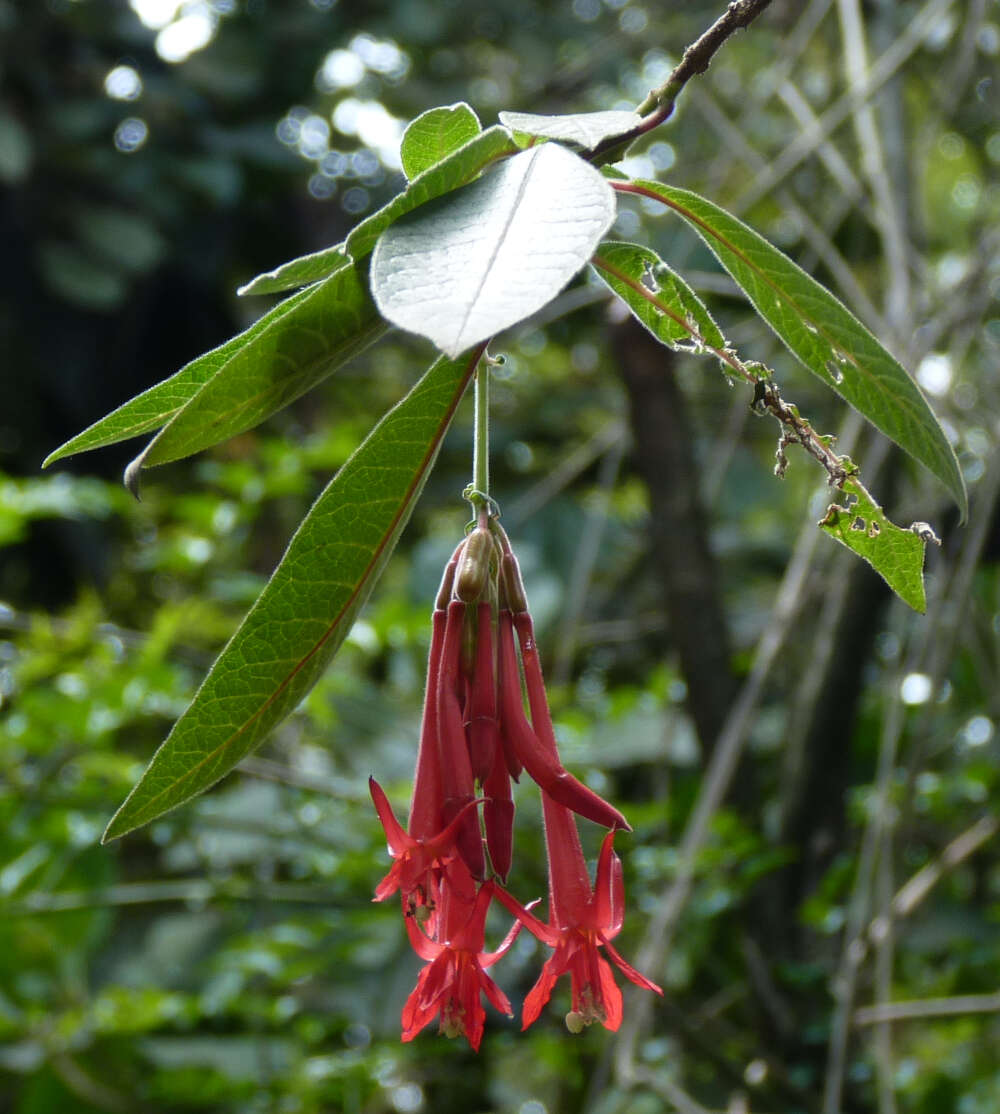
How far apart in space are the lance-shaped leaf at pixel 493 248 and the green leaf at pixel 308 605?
11 cm

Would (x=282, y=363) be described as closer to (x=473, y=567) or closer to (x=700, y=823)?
(x=473, y=567)

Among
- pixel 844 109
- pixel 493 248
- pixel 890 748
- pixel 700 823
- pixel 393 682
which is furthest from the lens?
pixel 393 682

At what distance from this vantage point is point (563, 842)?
593mm

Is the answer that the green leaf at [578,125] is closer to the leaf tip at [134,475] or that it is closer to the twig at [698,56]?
the twig at [698,56]

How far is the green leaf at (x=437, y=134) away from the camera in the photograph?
1.62ft

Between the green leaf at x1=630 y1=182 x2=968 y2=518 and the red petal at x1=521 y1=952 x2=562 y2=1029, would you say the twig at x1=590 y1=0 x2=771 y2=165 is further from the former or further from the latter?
the red petal at x1=521 y1=952 x2=562 y2=1029

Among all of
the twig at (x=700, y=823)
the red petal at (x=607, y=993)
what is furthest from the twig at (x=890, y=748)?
→ the red petal at (x=607, y=993)

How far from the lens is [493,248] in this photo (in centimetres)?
35

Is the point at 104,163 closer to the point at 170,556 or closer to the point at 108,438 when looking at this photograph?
the point at 170,556

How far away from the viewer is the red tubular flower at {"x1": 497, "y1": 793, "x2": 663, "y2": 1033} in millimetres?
549

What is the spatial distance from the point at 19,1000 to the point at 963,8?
2.46 m

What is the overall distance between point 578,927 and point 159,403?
12.2 inches

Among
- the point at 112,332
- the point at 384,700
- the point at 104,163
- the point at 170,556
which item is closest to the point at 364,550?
the point at 170,556

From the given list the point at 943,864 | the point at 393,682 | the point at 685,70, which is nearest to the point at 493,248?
the point at 685,70
